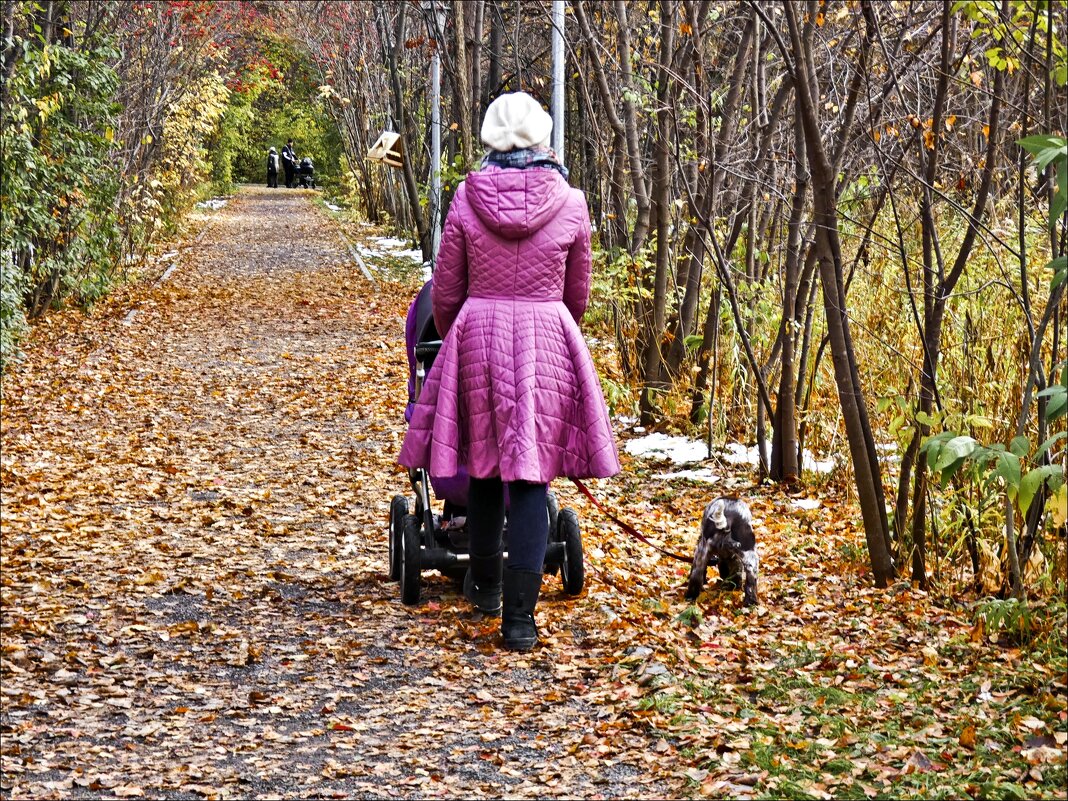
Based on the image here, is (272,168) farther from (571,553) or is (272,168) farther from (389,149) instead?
(571,553)

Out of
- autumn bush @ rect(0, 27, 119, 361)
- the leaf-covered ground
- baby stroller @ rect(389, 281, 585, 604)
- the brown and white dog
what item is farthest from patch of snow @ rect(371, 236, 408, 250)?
the brown and white dog

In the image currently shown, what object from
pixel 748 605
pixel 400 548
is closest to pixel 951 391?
pixel 748 605

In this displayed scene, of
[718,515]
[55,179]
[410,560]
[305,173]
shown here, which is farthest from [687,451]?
[305,173]

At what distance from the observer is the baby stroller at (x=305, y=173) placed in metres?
58.0

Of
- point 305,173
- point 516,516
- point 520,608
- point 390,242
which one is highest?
point 305,173

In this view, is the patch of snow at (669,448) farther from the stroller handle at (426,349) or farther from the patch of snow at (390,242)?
the patch of snow at (390,242)

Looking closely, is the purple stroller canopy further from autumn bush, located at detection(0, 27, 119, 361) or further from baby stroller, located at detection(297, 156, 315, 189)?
baby stroller, located at detection(297, 156, 315, 189)

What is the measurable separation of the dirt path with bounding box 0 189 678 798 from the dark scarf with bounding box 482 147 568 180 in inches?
85.5

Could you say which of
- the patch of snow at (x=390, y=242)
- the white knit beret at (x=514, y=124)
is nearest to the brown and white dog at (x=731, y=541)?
the white knit beret at (x=514, y=124)

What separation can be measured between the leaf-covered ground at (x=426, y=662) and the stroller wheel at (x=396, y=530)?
0.46 feet

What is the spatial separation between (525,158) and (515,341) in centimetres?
78

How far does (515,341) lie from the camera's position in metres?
5.62

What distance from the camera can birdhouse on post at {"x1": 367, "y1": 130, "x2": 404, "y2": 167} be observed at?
19.4 m

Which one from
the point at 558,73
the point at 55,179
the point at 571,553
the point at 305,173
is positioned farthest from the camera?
the point at 305,173
